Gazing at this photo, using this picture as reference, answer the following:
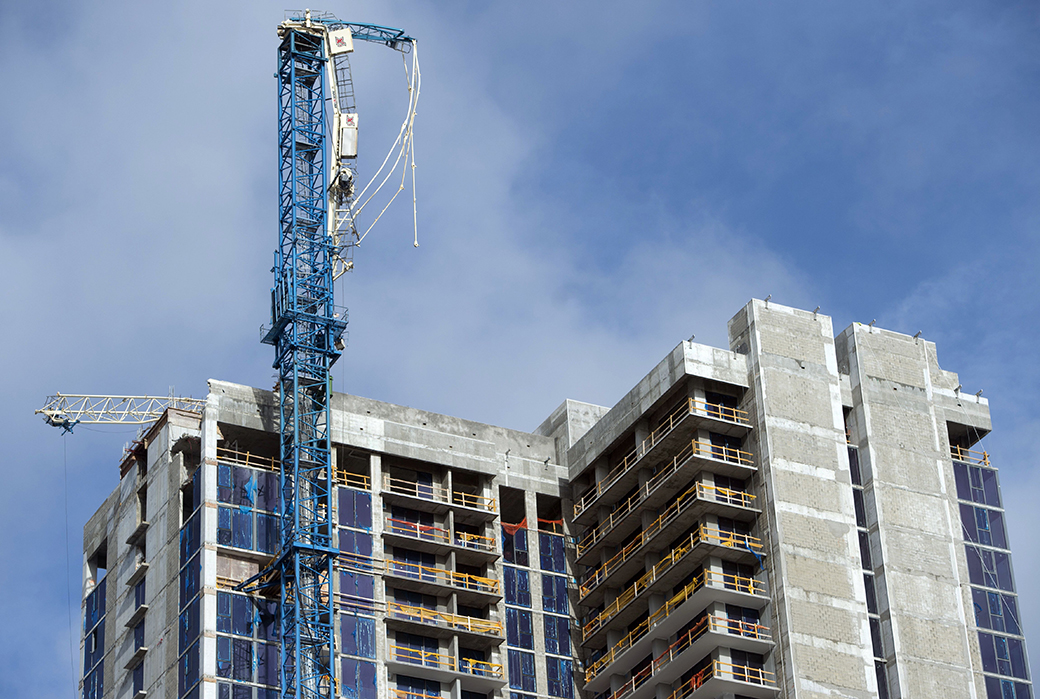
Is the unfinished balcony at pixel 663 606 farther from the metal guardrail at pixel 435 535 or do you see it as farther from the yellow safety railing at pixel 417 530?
the yellow safety railing at pixel 417 530

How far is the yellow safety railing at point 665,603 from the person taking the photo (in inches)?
4313

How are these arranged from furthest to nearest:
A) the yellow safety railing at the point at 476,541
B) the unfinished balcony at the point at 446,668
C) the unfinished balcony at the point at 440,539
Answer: the yellow safety railing at the point at 476,541
the unfinished balcony at the point at 440,539
the unfinished balcony at the point at 446,668

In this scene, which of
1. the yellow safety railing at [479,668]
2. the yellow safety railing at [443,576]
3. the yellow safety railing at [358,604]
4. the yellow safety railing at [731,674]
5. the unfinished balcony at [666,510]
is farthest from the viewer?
the yellow safety railing at [443,576]

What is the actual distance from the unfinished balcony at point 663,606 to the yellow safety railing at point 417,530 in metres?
10.5

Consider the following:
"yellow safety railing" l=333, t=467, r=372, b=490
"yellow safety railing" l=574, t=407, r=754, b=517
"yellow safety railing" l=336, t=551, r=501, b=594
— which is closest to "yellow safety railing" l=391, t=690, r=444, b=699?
"yellow safety railing" l=336, t=551, r=501, b=594

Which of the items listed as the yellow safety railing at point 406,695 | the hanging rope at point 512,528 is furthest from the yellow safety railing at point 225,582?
the hanging rope at point 512,528

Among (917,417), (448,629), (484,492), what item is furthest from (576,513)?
(917,417)

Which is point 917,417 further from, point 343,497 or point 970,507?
point 343,497

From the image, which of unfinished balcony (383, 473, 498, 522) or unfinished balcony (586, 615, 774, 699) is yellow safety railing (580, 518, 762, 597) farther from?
unfinished balcony (383, 473, 498, 522)

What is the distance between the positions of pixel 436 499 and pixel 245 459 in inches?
455

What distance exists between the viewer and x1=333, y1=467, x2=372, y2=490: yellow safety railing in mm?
117500

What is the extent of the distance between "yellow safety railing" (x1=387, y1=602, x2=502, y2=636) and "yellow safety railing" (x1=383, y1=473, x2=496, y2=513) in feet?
23.6

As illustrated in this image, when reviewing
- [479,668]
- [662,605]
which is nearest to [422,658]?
[479,668]

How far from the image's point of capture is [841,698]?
106 m
